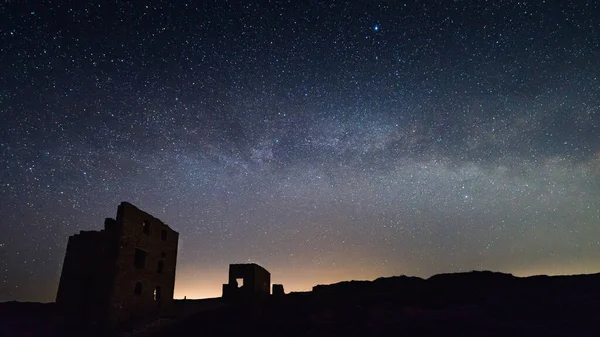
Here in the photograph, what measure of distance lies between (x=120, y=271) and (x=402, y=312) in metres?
20.0

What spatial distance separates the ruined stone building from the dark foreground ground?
1.50 m

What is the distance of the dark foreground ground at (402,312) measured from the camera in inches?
910

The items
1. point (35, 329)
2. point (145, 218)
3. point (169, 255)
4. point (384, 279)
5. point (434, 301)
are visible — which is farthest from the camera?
→ point (384, 279)

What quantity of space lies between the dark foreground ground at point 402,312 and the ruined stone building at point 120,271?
4.93 feet

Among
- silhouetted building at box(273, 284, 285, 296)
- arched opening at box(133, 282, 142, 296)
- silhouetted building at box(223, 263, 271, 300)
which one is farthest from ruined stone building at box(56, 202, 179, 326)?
silhouetted building at box(273, 284, 285, 296)

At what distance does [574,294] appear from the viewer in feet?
98.3

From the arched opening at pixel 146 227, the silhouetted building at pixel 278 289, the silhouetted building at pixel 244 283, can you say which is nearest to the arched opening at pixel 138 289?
the arched opening at pixel 146 227

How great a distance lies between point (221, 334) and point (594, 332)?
23518 mm

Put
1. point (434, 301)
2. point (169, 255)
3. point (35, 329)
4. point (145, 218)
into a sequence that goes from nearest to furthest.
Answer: point (35, 329), point (145, 218), point (169, 255), point (434, 301)

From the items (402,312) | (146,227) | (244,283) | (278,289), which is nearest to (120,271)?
(146,227)

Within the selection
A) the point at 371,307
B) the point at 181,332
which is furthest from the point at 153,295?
the point at 371,307

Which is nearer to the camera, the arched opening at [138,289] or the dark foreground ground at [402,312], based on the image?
the arched opening at [138,289]

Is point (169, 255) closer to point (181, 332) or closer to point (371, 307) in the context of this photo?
point (181, 332)

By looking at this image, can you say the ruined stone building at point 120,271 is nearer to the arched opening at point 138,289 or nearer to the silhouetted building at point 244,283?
the arched opening at point 138,289
